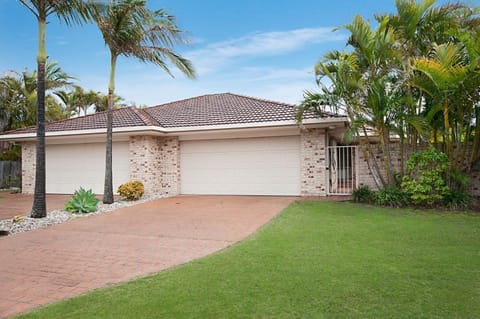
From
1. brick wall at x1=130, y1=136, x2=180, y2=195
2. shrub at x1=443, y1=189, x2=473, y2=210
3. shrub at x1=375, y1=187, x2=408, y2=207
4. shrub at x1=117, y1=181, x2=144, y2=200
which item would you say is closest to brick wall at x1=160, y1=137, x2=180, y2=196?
brick wall at x1=130, y1=136, x2=180, y2=195

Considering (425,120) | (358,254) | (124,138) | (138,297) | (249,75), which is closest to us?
(138,297)

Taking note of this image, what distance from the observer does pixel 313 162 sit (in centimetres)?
1268

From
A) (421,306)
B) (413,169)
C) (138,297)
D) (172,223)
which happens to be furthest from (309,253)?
(413,169)

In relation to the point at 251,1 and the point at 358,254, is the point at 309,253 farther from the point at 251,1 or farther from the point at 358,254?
the point at 251,1

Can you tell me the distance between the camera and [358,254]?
5.14 metres

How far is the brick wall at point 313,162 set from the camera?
41.3 ft

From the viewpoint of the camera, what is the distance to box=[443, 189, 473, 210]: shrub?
9422 mm

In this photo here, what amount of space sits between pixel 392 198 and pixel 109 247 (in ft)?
26.2

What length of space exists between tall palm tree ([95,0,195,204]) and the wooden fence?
39.4 ft

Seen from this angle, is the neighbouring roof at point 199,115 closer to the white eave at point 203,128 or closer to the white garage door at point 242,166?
the white eave at point 203,128

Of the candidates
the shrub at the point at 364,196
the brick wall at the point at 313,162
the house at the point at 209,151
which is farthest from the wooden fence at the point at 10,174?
the shrub at the point at 364,196

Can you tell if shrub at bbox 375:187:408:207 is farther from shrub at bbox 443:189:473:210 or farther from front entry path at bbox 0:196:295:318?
front entry path at bbox 0:196:295:318

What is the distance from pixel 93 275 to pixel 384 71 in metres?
9.18

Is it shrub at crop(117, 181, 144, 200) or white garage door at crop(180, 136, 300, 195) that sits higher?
white garage door at crop(180, 136, 300, 195)
